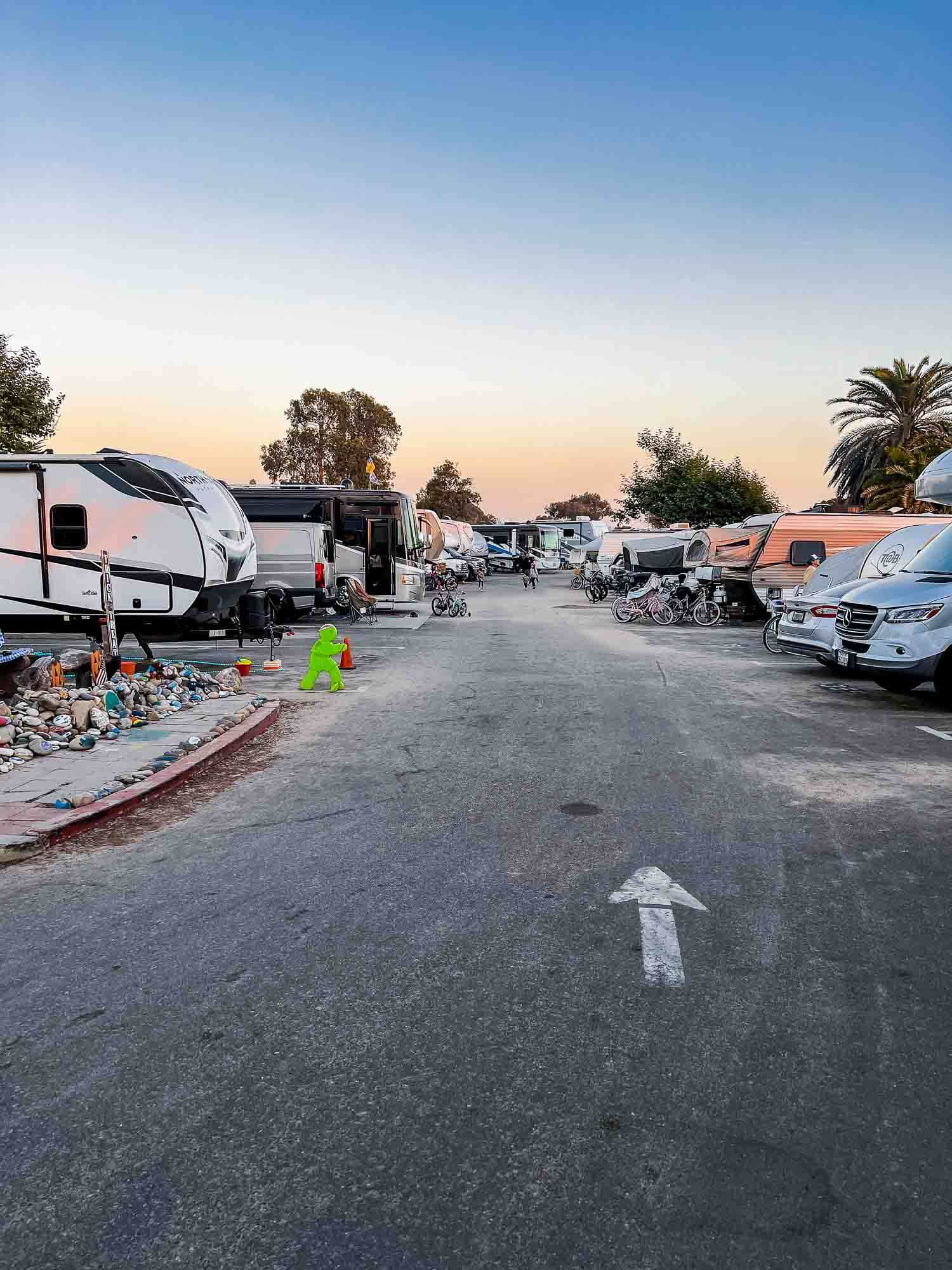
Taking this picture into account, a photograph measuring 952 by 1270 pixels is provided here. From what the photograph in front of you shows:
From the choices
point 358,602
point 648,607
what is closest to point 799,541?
point 648,607

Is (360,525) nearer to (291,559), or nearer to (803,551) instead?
(291,559)

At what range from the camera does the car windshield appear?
428 inches

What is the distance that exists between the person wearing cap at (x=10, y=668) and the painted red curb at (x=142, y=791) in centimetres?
242

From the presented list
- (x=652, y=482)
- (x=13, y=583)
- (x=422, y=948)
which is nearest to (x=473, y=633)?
(x=13, y=583)

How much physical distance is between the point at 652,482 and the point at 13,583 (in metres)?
55.4

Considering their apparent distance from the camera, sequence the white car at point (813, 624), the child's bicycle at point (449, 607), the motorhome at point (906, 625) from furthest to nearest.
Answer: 1. the child's bicycle at point (449, 607)
2. the white car at point (813, 624)
3. the motorhome at point (906, 625)

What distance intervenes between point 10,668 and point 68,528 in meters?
4.05

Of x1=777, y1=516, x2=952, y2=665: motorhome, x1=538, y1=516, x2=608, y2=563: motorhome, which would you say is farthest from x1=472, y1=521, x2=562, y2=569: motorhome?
x1=777, y1=516, x2=952, y2=665: motorhome

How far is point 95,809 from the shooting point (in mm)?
5863

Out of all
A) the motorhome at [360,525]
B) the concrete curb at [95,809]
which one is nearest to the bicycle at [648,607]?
the motorhome at [360,525]

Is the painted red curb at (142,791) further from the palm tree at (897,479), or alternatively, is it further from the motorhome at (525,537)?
the motorhome at (525,537)

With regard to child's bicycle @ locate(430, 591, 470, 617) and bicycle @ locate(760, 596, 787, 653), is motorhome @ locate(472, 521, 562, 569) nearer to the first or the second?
child's bicycle @ locate(430, 591, 470, 617)

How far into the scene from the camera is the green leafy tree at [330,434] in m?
76.7

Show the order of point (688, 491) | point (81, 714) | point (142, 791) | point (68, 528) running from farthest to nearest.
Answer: point (688, 491), point (68, 528), point (81, 714), point (142, 791)
